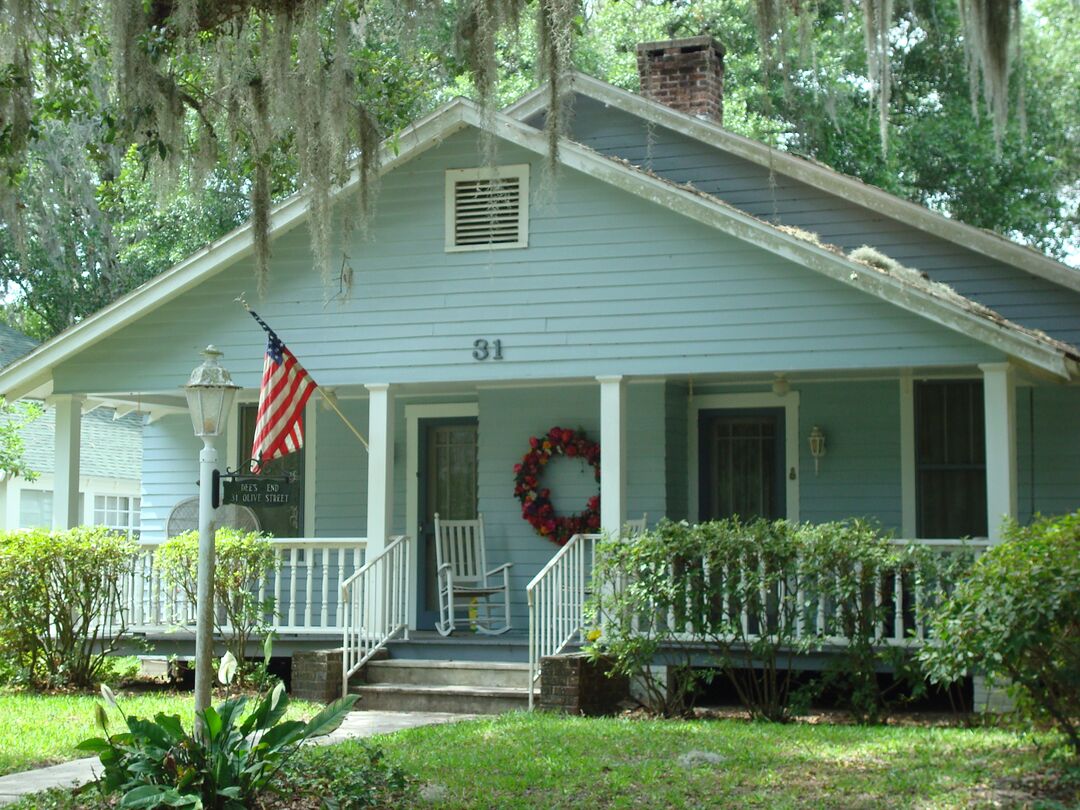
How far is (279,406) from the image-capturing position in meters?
11.1

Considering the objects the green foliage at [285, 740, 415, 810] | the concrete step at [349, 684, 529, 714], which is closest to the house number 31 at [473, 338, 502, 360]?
the concrete step at [349, 684, 529, 714]

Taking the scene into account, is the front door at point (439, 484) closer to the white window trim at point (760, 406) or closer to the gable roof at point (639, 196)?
the white window trim at point (760, 406)

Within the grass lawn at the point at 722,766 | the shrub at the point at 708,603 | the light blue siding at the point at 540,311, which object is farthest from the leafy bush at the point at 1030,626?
the light blue siding at the point at 540,311

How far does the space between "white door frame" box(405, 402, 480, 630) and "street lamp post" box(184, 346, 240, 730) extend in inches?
231

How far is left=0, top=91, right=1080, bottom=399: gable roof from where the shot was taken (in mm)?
10250

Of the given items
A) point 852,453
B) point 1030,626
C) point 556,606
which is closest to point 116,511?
point 556,606

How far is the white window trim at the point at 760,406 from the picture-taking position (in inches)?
501

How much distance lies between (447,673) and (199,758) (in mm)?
5084

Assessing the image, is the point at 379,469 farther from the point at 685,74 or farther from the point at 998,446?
the point at 685,74

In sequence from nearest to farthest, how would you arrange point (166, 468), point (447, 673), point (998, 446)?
point (998, 446), point (447, 673), point (166, 468)

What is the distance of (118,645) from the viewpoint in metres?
12.4

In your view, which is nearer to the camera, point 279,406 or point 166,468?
point 279,406

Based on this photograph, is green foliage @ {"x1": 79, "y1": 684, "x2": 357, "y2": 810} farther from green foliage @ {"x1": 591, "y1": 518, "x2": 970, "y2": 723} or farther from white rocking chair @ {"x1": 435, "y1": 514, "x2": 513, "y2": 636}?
white rocking chair @ {"x1": 435, "y1": 514, "x2": 513, "y2": 636}

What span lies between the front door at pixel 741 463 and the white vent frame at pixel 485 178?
8.42 feet
